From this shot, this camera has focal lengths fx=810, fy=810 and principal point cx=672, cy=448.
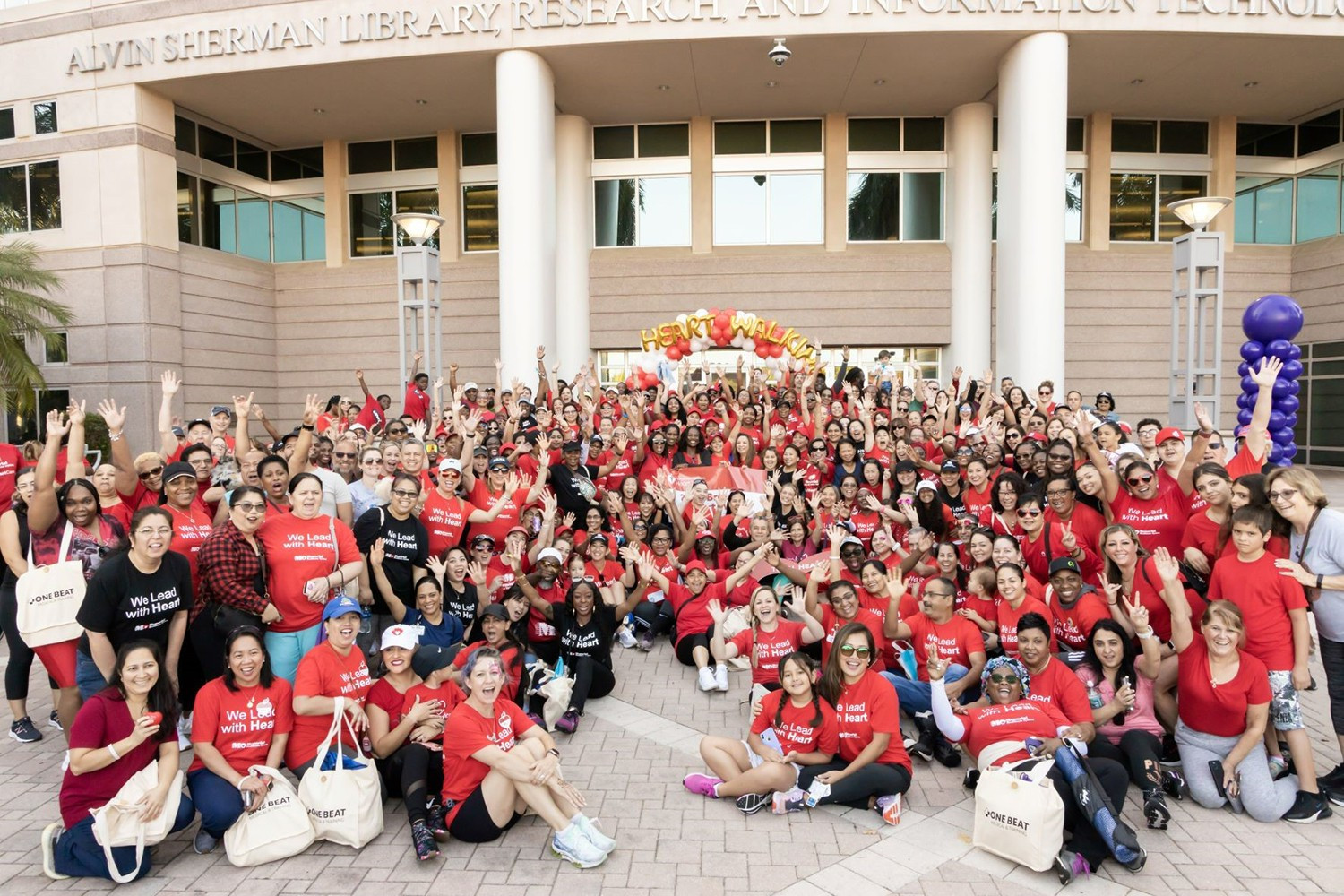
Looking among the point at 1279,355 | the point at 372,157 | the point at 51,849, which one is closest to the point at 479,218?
the point at 372,157

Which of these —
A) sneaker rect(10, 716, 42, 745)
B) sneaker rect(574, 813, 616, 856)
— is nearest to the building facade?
sneaker rect(10, 716, 42, 745)

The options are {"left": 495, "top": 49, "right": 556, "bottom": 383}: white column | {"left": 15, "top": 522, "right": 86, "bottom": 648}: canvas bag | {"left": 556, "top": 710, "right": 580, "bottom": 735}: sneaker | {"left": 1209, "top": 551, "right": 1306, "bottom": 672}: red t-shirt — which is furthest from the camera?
{"left": 495, "top": 49, "right": 556, "bottom": 383}: white column

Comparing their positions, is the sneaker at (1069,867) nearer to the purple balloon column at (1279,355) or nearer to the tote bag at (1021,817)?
the tote bag at (1021,817)

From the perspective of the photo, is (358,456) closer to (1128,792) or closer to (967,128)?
(1128,792)

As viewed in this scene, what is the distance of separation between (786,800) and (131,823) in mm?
3563

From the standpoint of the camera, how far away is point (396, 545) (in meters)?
6.35

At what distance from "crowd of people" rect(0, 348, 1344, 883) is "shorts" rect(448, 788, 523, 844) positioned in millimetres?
16

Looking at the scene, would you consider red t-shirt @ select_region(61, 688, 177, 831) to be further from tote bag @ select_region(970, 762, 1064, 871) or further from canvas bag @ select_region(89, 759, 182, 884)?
tote bag @ select_region(970, 762, 1064, 871)

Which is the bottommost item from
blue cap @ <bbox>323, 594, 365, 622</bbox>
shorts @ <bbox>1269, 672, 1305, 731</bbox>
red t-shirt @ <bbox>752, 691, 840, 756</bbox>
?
Answer: red t-shirt @ <bbox>752, 691, 840, 756</bbox>

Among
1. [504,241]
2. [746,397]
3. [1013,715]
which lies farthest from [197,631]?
[504,241]

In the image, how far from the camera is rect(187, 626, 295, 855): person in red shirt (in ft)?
14.7

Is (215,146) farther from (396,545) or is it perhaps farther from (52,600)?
(52,600)

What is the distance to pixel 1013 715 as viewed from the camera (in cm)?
509

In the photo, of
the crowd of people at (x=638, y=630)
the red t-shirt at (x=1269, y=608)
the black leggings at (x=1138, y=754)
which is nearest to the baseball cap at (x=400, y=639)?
the crowd of people at (x=638, y=630)
